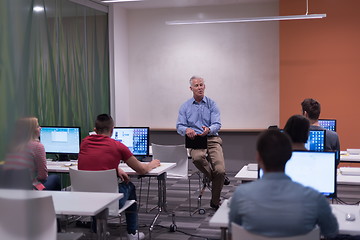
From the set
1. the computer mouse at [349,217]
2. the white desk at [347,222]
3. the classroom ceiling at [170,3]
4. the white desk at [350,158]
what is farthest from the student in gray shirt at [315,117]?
the classroom ceiling at [170,3]

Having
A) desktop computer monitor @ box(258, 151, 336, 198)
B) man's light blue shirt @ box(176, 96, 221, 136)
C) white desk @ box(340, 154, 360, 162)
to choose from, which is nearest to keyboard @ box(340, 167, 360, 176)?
white desk @ box(340, 154, 360, 162)

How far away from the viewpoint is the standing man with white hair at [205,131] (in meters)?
5.77

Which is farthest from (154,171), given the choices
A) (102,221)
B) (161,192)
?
(102,221)

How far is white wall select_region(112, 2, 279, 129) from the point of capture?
8664mm

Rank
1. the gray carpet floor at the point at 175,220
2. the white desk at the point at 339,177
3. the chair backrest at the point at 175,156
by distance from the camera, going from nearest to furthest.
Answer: the white desk at the point at 339,177
the gray carpet floor at the point at 175,220
the chair backrest at the point at 175,156

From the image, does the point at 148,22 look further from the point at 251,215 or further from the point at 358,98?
the point at 251,215

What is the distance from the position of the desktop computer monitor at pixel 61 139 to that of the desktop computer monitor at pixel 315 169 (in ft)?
10.6

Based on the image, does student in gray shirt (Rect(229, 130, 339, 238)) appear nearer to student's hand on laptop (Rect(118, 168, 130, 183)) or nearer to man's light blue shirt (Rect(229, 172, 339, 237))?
man's light blue shirt (Rect(229, 172, 339, 237))

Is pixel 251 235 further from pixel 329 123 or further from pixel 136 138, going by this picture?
pixel 329 123

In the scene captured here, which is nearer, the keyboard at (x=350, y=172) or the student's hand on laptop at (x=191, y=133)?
the keyboard at (x=350, y=172)

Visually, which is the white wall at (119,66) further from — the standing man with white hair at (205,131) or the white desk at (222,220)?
the white desk at (222,220)

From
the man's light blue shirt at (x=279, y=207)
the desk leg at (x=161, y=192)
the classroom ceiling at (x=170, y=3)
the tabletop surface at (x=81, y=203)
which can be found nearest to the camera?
the man's light blue shirt at (x=279, y=207)

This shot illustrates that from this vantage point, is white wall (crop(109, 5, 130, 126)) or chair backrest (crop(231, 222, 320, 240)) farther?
white wall (crop(109, 5, 130, 126))

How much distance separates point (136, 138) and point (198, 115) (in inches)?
37.0
